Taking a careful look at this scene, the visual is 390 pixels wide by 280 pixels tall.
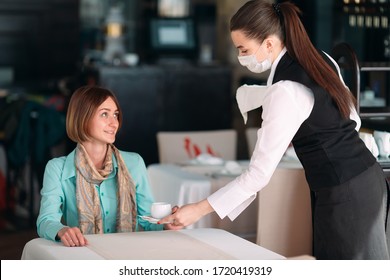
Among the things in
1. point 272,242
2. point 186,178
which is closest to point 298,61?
point 272,242

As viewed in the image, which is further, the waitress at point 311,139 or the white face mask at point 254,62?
the white face mask at point 254,62

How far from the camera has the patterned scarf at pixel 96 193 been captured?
301 centimetres

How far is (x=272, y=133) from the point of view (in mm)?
2678

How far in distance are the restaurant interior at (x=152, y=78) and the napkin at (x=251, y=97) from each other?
655 millimetres

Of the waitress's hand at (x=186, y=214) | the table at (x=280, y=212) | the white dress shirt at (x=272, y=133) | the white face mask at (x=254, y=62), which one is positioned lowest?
the table at (x=280, y=212)

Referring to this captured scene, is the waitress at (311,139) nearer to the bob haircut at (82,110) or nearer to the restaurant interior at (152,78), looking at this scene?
the bob haircut at (82,110)

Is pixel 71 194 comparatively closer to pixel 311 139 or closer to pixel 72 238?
pixel 72 238

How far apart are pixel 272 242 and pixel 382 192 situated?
0.97 meters

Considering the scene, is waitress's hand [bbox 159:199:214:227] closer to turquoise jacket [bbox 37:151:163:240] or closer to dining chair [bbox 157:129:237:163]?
turquoise jacket [bbox 37:151:163:240]

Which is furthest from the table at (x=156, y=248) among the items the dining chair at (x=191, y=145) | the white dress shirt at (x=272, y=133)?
the dining chair at (x=191, y=145)

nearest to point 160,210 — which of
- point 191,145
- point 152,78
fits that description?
point 191,145

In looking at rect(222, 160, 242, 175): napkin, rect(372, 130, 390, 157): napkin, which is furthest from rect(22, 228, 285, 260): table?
rect(222, 160, 242, 175): napkin
